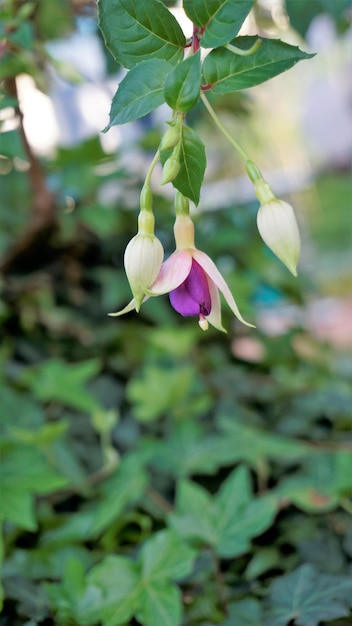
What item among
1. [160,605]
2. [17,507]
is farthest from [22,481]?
[160,605]

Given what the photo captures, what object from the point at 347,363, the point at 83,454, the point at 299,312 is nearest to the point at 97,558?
the point at 83,454

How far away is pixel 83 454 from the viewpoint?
597mm

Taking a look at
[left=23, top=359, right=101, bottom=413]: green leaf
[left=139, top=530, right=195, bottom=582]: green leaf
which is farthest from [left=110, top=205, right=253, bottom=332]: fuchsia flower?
[left=23, top=359, right=101, bottom=413]: green leaf

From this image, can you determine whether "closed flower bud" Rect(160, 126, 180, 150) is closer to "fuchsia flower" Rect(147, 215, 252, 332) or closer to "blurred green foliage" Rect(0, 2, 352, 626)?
"fuchsia flower" Rect(147, 215, 252, 332)

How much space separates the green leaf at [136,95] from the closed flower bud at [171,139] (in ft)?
0.05

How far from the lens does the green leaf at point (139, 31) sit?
0.26 meters

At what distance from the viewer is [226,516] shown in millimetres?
421

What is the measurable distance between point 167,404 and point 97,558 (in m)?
0.20

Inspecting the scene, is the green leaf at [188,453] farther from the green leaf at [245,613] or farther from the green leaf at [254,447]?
the green leaf at [245,613]

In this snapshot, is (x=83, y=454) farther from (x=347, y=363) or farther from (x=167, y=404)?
(x=347, y=363)

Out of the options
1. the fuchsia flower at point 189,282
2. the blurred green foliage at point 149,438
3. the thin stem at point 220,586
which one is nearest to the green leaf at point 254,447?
the blurred green foliage at point 149,438

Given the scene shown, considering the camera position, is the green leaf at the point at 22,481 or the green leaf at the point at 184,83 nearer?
the green leaf at the point at 184,83

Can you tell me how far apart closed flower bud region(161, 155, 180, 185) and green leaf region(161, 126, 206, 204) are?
1cm

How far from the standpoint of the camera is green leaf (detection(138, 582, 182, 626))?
0.33 meters
